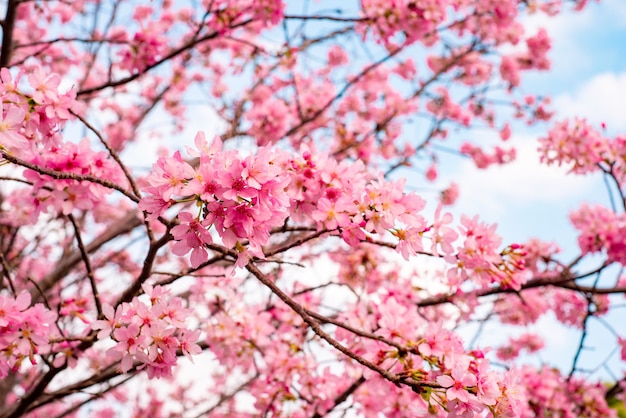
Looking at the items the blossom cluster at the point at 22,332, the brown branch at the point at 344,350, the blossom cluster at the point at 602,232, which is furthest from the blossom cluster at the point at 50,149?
the blossom cluster at the point at 602,232

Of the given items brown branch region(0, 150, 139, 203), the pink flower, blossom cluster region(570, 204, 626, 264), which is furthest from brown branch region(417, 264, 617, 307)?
brown branch region(0, 150, 139, 203)

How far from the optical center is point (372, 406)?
2994 mm

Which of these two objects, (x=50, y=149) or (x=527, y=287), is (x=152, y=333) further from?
(x=527, y=287)

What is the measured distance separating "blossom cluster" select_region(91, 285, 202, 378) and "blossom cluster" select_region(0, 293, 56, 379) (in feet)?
1.21

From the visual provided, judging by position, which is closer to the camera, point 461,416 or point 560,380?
point 461,416

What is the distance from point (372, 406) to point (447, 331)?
3.54 feet

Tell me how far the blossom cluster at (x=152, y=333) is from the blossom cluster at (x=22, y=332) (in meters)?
0.37

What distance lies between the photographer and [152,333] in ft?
5.90

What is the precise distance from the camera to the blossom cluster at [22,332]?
202 centimetres

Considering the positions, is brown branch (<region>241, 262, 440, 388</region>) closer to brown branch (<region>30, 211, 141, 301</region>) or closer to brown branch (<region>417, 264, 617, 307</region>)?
brown branch (<region>417, 264, 617, 307</region>)

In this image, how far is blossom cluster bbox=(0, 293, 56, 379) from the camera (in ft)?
6.63

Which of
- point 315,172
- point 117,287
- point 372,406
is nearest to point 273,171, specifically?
point 315,172

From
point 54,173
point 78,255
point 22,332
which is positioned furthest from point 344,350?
point 78,255

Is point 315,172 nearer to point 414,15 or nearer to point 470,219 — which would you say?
point 470,219
